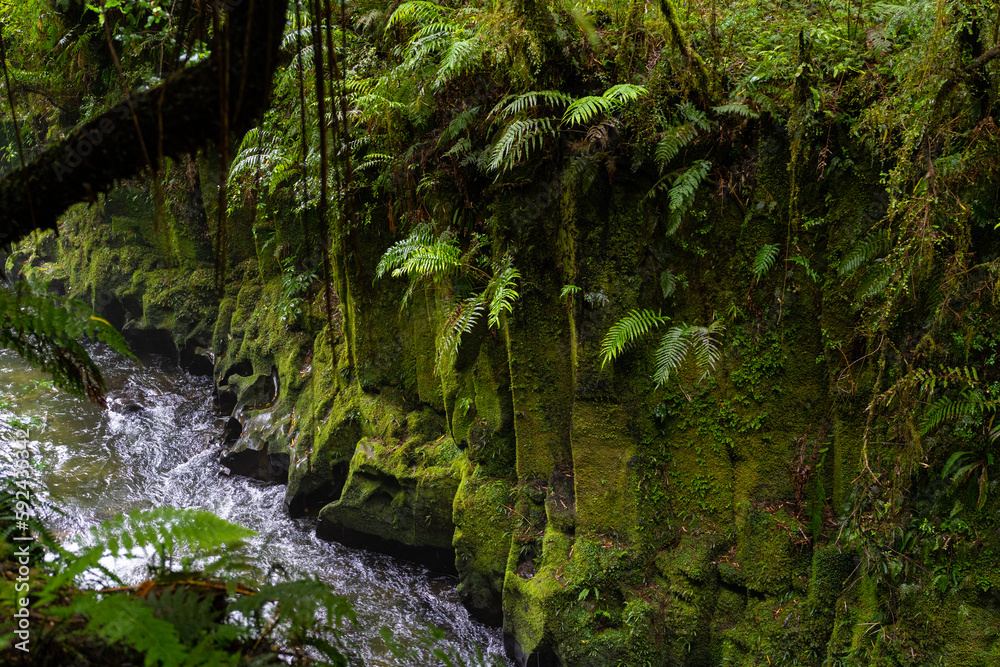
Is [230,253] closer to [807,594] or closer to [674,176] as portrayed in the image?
[674,176]

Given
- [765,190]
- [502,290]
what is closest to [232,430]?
[502,290]

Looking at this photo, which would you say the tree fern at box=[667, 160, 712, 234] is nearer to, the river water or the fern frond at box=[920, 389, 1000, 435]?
the fern frond at box=[920, 389, 1000, 435]

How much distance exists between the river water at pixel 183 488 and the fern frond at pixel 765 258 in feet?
12.6

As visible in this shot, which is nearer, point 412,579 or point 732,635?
point 732,635

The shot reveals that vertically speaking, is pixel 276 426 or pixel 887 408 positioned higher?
pixel 887 408

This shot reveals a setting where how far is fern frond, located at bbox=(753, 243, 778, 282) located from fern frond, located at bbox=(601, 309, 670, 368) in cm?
76

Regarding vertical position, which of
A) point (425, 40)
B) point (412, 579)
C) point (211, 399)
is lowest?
point (412, 579)

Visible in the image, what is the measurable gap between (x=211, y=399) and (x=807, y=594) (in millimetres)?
9159

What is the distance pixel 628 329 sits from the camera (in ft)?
14.9

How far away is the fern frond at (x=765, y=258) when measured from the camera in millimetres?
4383

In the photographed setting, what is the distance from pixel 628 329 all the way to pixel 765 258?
1131 millimetres

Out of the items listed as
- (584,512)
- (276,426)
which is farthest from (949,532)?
(276,426)

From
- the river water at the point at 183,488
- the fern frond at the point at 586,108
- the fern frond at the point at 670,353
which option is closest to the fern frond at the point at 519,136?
the fern frond at the point at 586,108

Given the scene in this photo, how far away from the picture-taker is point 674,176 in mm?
4578
